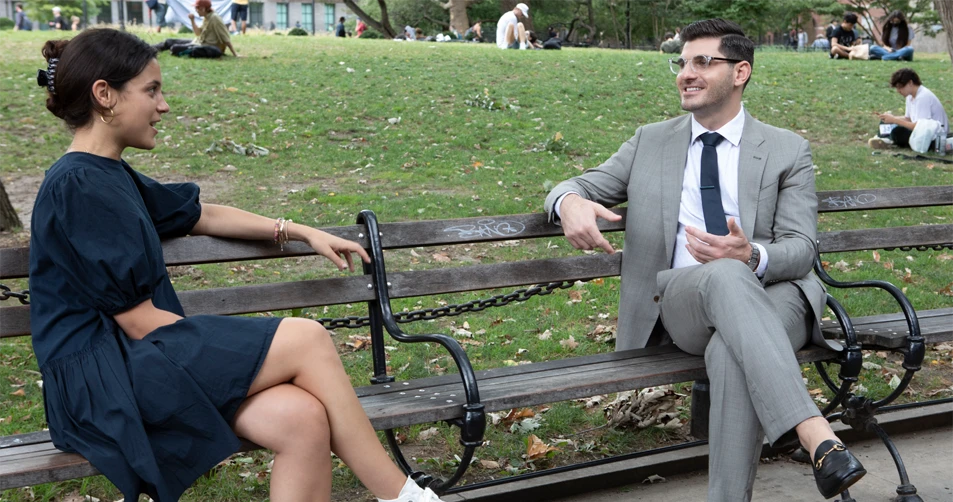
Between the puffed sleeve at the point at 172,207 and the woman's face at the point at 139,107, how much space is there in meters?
0.29

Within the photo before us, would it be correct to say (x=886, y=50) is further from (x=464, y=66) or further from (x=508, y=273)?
(x=508, y=273)

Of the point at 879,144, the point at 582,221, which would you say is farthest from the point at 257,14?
the point at 582,221

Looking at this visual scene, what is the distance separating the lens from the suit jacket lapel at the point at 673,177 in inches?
155

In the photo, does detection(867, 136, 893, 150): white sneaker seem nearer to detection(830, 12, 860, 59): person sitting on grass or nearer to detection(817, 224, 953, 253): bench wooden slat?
detection(817, 224, 953, 253): bench wooden slat

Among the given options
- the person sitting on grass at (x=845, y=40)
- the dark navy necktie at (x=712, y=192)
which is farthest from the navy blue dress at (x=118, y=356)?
the person sitting on grass at (x=845, y=40)

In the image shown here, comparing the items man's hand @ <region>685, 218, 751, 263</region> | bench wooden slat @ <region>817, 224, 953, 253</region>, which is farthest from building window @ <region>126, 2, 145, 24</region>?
man's hand @ <region>685, 218, 751, 263</region>

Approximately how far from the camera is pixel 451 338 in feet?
10.8

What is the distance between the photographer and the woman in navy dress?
2.70 m

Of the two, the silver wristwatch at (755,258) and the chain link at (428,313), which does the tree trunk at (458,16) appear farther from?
the silver wristwatch at (755,258)

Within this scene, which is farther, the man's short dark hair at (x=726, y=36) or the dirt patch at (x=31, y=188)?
the dirt patch at (x=31, y=188)

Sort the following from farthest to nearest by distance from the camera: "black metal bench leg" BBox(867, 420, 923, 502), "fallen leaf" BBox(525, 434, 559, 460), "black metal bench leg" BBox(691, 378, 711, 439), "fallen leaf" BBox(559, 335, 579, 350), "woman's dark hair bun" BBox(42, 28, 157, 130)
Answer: "fallen leaf" BBox(559, 335, 579, 350), "black metal bench leg" BBox(691, 378, 711, 439), "fallen leaf" BBox(525, 434, 559, 460), "black metal bench leg" BBox(867, 420, 923, 502), "woman's dark hair bun" BBox(42, 28, 157, 130)

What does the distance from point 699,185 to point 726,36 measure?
59 cm

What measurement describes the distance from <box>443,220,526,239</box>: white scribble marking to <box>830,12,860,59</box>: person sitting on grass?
64.1ft

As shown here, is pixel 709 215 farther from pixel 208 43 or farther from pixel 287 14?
pixel 287 14
